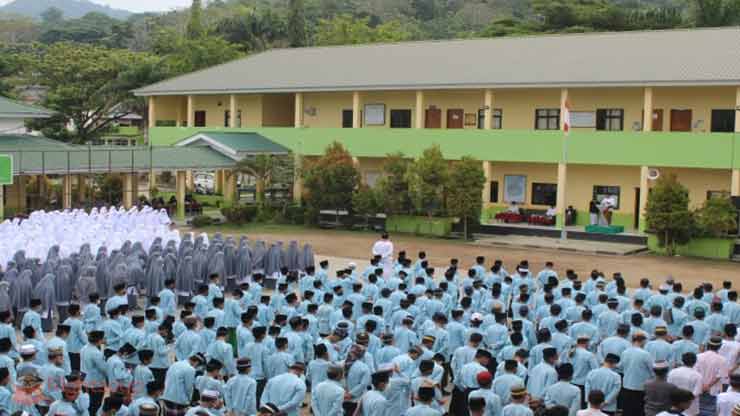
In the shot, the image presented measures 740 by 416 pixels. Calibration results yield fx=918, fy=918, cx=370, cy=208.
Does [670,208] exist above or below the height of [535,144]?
below

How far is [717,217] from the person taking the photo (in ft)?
92.8

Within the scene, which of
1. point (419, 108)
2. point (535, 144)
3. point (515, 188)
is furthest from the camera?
point (419, 108)

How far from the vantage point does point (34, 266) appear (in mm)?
18250

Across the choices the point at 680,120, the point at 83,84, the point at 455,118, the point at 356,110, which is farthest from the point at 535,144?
the point at 83,84

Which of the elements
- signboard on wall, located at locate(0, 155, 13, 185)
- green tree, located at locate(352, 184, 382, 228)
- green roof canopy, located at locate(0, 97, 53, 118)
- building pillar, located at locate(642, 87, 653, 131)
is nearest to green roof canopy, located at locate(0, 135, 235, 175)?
green roof canopy, located at locate(0, 97, 53, 118)

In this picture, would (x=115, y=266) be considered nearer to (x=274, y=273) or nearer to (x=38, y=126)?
(x=274, y=273)

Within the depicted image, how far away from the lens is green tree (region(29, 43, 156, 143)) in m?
52.6

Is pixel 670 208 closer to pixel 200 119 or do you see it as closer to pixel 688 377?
pixel 688 377

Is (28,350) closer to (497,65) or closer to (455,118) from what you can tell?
(455,118)

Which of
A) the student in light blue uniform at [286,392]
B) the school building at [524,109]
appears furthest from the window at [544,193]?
the student in light blue uniform at [286,392]

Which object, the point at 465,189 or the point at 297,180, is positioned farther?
the point at 297,180

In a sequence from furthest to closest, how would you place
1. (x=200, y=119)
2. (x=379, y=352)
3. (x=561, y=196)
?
(x=200, y=119)
(x=561, y=196)
(x=379, y=352)

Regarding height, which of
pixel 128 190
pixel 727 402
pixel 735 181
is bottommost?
pixel 727 402

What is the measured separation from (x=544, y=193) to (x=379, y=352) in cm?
2597
